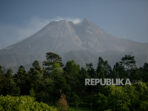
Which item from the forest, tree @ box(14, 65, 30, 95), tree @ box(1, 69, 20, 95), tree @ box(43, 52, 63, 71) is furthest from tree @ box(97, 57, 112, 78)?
tree @ box(1, 69, 20, 95)

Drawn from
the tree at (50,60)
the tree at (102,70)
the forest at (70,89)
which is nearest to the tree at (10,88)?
the forest at (70,89)

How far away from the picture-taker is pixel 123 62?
41.9 meters

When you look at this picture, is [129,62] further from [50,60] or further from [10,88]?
[10,88]

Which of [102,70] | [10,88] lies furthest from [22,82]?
[102,70]

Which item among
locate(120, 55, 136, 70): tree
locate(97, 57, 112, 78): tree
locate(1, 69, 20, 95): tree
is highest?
locate(120, 55, 136, 70): tree

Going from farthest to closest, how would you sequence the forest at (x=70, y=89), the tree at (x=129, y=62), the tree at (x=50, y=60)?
the tree at (x=129, y=62), the tree at (x=50, y=60), the forest at (x=70, y=89)

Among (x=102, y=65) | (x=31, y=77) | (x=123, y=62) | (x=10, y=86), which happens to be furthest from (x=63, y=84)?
(x=123, y=62)

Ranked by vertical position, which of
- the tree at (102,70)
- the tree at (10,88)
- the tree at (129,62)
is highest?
the tree at (129,62)

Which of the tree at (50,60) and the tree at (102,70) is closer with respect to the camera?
the tree at (102,70)

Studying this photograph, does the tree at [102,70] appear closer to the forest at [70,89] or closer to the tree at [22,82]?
the forest at [70,89]

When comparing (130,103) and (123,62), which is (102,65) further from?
(130,103)

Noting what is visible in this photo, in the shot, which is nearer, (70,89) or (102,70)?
(70,89)

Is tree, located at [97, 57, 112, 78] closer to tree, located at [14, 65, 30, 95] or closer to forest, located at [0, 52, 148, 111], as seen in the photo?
forest, located at [0, 52, 148, 111]

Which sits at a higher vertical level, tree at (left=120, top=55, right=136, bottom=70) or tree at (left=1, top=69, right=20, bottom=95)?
tree at (left=120, top=55, right=136, bottom=70)
